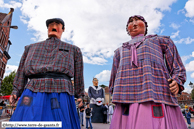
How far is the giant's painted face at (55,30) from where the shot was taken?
102 inches

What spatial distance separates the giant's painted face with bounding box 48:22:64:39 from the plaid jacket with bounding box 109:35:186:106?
1188mm

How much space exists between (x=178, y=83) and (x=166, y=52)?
0.59m

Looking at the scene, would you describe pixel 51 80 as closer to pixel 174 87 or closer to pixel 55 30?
pixel 55 30

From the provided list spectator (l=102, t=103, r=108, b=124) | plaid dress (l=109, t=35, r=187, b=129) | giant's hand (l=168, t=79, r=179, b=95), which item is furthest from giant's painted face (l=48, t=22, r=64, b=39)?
spectator (l=102, t=103, r=108, b=124)

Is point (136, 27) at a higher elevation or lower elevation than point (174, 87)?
higher

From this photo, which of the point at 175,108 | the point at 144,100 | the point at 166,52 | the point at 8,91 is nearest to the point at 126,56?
the point at 166,52

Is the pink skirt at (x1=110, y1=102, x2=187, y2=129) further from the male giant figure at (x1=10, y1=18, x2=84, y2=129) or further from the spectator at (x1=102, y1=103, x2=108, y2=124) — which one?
the spectator at (x1=102, y1=103, x2=108, y2=124)

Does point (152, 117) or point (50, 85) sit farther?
point (50, 85)

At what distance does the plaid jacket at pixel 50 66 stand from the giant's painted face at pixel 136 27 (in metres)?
1.04

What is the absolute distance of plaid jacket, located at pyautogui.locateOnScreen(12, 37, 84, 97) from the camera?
2.04 m

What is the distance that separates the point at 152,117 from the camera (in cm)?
180

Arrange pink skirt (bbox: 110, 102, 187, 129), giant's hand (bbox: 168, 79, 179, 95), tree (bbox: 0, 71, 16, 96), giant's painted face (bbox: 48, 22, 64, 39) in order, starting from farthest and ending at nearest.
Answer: tree (bbox: 0, 71, 16, 96)
giant's painted face (bbox: 48, 22, 64, 39)
giant's hand (bbox: 168, 79, 179, 95)
pink skirt (bbox: 110, 102, 187, 129)

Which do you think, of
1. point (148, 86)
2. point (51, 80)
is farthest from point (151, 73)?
point (51, 80)

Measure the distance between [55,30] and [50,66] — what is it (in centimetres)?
83
